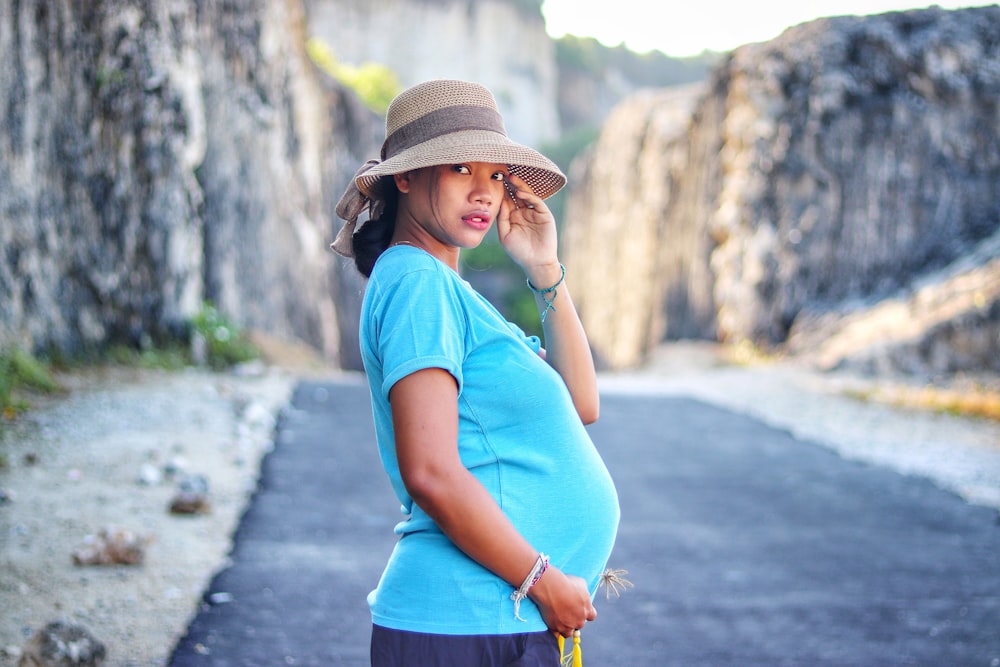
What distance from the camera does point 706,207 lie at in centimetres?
1945

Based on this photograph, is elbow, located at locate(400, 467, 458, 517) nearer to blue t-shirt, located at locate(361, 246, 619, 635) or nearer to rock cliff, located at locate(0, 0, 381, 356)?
blue t-shirt, located at locate(361, 246, 619, 635)

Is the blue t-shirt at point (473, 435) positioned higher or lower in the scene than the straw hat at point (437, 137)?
lower

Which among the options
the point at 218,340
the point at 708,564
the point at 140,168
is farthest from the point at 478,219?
the point at 218,340

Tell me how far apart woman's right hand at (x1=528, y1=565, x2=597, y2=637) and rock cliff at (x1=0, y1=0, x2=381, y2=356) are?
675cm

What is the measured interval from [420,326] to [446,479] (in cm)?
25

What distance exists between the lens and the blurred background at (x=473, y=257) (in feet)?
27.3

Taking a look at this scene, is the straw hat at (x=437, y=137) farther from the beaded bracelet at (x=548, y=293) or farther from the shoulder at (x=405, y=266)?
the beaded bracelet at (x=548, y=293)

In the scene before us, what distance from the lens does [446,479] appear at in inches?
61.7

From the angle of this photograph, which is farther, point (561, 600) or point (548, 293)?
point (548, 293)

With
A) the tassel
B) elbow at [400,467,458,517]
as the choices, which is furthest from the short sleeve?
the tassel

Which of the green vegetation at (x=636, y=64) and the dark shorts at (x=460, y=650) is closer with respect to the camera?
the dark shorts at (x=460, y=650)

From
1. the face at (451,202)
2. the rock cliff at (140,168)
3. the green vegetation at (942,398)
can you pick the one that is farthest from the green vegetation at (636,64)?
the face at (451,202)

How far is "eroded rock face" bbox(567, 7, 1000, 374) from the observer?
14.9 meters

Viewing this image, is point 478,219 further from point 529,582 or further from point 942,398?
point 942,398
